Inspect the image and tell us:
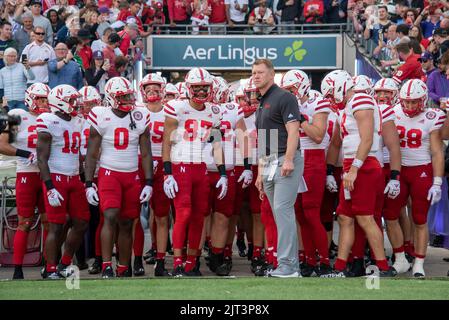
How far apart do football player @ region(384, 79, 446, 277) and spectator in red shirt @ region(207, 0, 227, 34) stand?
13627mm

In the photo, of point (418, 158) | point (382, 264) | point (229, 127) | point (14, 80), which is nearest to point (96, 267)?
point (229, 127)

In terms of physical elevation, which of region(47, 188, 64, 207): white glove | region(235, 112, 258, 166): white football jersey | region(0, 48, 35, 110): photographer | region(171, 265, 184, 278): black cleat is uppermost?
region(0, 48, 35, 110): photographer

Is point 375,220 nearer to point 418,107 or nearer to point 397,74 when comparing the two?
point 418,107

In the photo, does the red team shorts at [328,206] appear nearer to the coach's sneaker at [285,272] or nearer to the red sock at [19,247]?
the coach's sneaker at [285,272]

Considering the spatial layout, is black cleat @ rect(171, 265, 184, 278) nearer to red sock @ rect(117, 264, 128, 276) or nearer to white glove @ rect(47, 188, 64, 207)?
red sock @ rect(117, 264, 128, 276)

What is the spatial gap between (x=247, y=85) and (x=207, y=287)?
12.7ft

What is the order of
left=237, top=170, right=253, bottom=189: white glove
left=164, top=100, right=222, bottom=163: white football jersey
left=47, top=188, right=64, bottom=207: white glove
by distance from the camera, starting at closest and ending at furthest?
left=47, top=188, right=64, bottom=207: white glove < left=164, top=100, right=222, bottom=163: white football jersey < left=237, top=170, right=253, bottom=189: white glove

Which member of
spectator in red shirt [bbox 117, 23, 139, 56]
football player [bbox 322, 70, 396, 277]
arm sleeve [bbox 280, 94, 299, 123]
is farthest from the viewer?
spectator in red shirt [bbox 117, 23, 139, 56]

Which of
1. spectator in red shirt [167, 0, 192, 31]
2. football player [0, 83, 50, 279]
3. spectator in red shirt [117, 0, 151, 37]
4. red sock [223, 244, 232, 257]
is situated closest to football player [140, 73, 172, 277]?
red sock [223, 244, 232, 257]

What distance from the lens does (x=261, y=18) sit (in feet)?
82.3

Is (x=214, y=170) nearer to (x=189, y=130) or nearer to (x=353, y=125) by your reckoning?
(x=189, y=130)

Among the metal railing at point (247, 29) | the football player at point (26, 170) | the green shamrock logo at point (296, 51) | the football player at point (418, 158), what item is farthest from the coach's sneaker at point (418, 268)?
the green shamrock logo at point (296, 51)

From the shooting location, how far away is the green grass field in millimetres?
8719

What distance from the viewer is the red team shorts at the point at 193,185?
1135 centimetres
